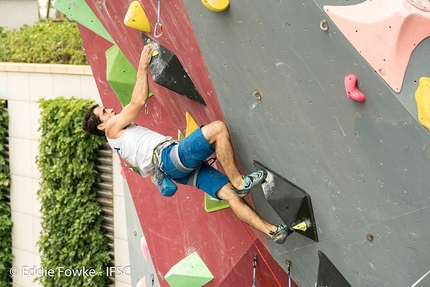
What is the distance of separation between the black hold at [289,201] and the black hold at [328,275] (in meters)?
0.14

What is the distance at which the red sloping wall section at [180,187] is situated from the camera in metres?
4.06

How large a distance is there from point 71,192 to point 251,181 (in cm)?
401

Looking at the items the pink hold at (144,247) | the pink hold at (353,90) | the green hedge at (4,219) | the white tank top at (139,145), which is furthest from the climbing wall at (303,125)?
the green hedge at (4,219)

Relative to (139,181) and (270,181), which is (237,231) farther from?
(139,181)

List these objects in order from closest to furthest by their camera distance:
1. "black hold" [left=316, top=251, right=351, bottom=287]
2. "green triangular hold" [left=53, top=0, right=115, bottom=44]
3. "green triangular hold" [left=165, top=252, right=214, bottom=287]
Answer: "black hold" [left=316, top=251, right=351, bottom=287] → "green triangular hold" [left=165, top=252, right=214, bottom=287] → "green triangular hold" [left=53, top=0, right=115, bottom=44]

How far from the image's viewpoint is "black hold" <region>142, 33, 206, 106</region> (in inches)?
162

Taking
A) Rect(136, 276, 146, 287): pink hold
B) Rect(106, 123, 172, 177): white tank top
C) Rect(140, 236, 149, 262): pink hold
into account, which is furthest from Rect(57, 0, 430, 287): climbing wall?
Rect(136, 276, 146, 287): pink hold

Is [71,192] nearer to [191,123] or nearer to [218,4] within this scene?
[191,123]

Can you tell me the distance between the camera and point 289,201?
3814 mm

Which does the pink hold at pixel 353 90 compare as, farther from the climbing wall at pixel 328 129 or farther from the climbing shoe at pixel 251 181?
the climbing shoe at pixel 251 181

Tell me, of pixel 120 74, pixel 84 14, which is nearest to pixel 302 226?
pixel 120 74

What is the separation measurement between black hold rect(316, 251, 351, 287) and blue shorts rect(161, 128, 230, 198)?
77 cm

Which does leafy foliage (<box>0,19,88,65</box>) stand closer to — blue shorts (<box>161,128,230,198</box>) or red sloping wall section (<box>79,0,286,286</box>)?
red sloping wall section (<box>79,0,286,286</box>)

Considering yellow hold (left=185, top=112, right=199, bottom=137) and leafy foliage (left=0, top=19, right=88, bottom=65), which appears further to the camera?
leafy foliage (left=0, top=19, right=88, bottom=65)
